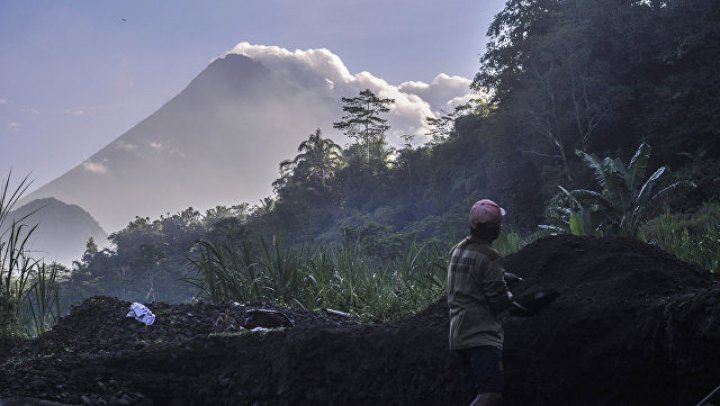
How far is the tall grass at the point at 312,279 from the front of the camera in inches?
356

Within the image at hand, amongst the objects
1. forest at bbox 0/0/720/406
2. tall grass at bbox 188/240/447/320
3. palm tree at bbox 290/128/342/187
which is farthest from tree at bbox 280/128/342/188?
tall grass at bbox 188/240/447/320

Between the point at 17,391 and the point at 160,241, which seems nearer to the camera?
the point at 17,391

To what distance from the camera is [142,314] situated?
7762mm

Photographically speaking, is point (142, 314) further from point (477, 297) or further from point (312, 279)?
point (477, 297)

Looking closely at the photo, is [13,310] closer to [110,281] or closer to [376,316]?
[376,316]

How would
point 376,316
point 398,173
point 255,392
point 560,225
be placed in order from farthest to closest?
point 398,173, point 560,225, point 376,316, point 255,392

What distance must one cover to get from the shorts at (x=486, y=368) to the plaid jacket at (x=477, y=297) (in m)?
0.04

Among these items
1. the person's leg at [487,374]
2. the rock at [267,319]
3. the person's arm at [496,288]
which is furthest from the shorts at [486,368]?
the rock at [267,319]

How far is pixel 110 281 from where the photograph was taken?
206 feet

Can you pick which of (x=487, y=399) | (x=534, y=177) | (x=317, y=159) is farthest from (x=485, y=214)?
(x=317, y=159)

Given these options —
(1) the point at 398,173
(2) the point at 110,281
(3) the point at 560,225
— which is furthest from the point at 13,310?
(2) the point at 110,281

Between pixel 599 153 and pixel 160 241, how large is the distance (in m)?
46.1

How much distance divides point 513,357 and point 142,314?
14.6 ft

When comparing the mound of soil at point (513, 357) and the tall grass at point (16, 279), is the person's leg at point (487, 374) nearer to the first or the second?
the mound of soil at point (513, 357)
